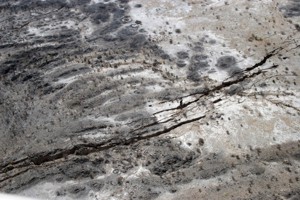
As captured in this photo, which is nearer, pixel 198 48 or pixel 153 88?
pixel 153 88

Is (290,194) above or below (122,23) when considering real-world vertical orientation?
below

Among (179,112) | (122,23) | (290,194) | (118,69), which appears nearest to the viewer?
(290,194)

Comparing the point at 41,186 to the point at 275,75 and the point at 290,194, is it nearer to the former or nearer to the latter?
the point at 290,194

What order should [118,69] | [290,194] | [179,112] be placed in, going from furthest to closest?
[118,69] < [179,112] < [290,194]

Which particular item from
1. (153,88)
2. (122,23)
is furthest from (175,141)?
(122,23)

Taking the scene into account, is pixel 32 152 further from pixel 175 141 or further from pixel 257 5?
pixel 257 5

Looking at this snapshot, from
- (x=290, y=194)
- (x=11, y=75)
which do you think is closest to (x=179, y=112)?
(x=290, y=194)
